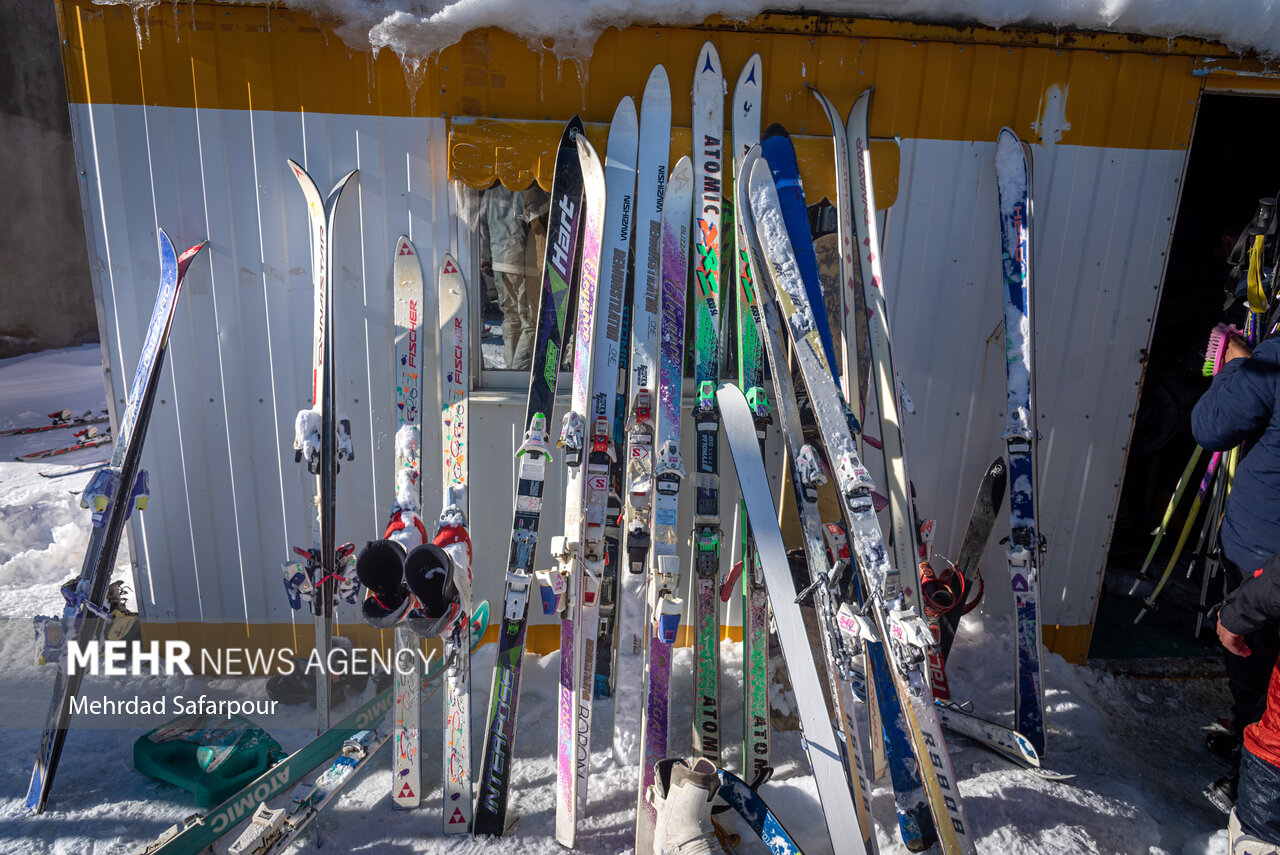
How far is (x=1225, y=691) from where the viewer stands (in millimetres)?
2902

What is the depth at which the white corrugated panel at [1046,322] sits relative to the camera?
8.37 ft

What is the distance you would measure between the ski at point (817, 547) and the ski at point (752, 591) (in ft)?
0.11

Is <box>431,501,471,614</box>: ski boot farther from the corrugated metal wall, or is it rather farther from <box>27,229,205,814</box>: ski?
<box>27,229,205,814</box>: ski

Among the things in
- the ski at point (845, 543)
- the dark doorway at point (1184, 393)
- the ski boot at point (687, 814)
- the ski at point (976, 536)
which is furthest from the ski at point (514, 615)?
the dark doorway at point (1184, 393)

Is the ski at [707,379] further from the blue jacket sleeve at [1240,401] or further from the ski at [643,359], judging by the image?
the blue jacket sleeve at [1240,401]

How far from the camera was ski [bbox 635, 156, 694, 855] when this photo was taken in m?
Result: 1.94

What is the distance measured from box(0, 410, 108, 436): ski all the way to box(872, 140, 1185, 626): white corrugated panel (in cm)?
667

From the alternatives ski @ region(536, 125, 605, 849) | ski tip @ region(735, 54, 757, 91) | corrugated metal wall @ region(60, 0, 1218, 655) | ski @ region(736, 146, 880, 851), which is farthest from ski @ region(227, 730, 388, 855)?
ski tip @ region(735, 54, 757, 91)

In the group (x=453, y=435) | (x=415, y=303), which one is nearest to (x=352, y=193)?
(x=415, y=303)

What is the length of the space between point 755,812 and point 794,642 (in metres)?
0.52

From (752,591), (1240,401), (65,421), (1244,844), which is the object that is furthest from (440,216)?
(65,421)

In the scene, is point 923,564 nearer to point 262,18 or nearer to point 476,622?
point 476,622

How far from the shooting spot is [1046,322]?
8.93 ft

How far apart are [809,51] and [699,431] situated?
1446 mm
